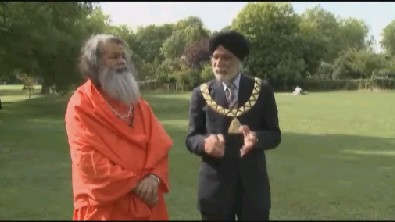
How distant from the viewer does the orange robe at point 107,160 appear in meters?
3.02

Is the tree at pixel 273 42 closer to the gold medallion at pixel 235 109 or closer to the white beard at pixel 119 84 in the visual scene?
the gold medallion at pixel 235 109

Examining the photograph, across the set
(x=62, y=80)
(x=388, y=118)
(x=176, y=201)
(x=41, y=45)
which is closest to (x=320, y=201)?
(x=176, y=201)

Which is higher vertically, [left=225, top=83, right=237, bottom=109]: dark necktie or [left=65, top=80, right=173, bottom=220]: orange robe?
[left=225, top=83, right=237, bottom=109]: dark necktie

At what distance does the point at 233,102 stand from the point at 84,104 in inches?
34.0

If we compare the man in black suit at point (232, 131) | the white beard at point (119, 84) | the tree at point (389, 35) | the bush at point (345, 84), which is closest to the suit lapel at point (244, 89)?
the man in black suit at point (232, 131)

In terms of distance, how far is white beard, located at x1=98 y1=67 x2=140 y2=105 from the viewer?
3223mm

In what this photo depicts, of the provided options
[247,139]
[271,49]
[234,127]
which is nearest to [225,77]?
[234,127]

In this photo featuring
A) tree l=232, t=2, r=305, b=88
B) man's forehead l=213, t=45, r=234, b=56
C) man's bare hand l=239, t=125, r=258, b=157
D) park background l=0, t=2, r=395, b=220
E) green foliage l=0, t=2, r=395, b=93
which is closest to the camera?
man's bare hand l=239, t=125, r=258, b=157

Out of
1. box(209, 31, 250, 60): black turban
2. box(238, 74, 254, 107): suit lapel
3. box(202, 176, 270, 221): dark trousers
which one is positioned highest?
box(209, 31, 250, 60): black turban

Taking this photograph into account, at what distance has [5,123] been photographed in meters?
22.4

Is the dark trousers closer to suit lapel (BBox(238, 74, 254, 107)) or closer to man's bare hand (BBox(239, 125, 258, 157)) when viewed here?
man's bare hand (BBox(239, 125, 258, 157))

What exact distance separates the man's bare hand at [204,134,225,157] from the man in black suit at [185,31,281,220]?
102 mm

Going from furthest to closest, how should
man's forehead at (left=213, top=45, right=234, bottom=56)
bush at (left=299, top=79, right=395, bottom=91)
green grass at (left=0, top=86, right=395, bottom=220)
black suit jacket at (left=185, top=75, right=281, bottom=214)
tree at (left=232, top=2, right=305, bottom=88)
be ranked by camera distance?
tree at (left=232, top=2, right=305, bottom=88) → bush at (left=299, top=79, right=395, bottom=91) → green grass at (left=0, top=86, right=395, bottom=220) → black suit jacket at (left=185, top=75, right=281, bottom=214) → man's forehead at (left=213, top=45, right=234, bottom=56)

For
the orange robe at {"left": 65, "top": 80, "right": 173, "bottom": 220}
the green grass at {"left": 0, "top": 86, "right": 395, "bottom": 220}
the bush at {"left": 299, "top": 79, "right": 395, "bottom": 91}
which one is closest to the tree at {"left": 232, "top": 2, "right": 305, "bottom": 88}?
the bush at {"left": 299, "top": 79, "right": 395, "bottom": 91}
